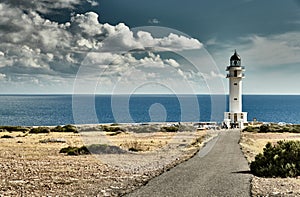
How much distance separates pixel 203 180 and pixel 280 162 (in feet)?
12.3

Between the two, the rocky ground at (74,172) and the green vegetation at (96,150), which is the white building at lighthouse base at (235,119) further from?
the rocky ground at (74,172)

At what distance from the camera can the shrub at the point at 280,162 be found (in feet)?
47.9

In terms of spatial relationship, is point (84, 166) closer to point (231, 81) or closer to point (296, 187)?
point (296, 187)

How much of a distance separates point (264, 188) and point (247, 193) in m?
1.09

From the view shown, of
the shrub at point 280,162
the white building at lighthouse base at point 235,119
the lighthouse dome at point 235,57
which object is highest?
the lighthouse dome at point 235,57

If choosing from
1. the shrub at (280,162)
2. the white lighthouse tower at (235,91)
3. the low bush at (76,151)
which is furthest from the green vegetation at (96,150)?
the white lighthouse tower at (235,91)

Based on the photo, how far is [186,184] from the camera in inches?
496

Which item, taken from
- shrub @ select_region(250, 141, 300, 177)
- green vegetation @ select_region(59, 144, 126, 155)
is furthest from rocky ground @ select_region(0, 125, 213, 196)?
shrub @ select_region(250, 141, 300, 177)

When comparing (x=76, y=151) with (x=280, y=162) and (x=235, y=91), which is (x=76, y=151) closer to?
(x=280, y=162)

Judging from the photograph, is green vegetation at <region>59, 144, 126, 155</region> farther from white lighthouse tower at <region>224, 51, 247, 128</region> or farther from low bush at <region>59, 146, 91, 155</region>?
white lighthouse tower at <region>224, 51, 247, 128</region>

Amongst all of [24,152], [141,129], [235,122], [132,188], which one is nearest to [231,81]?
[235,122]

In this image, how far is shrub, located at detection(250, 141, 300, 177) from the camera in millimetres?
14602

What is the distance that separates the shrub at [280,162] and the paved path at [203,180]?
0.58 m

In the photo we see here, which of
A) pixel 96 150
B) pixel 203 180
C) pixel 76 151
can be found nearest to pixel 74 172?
pixel 203 180
